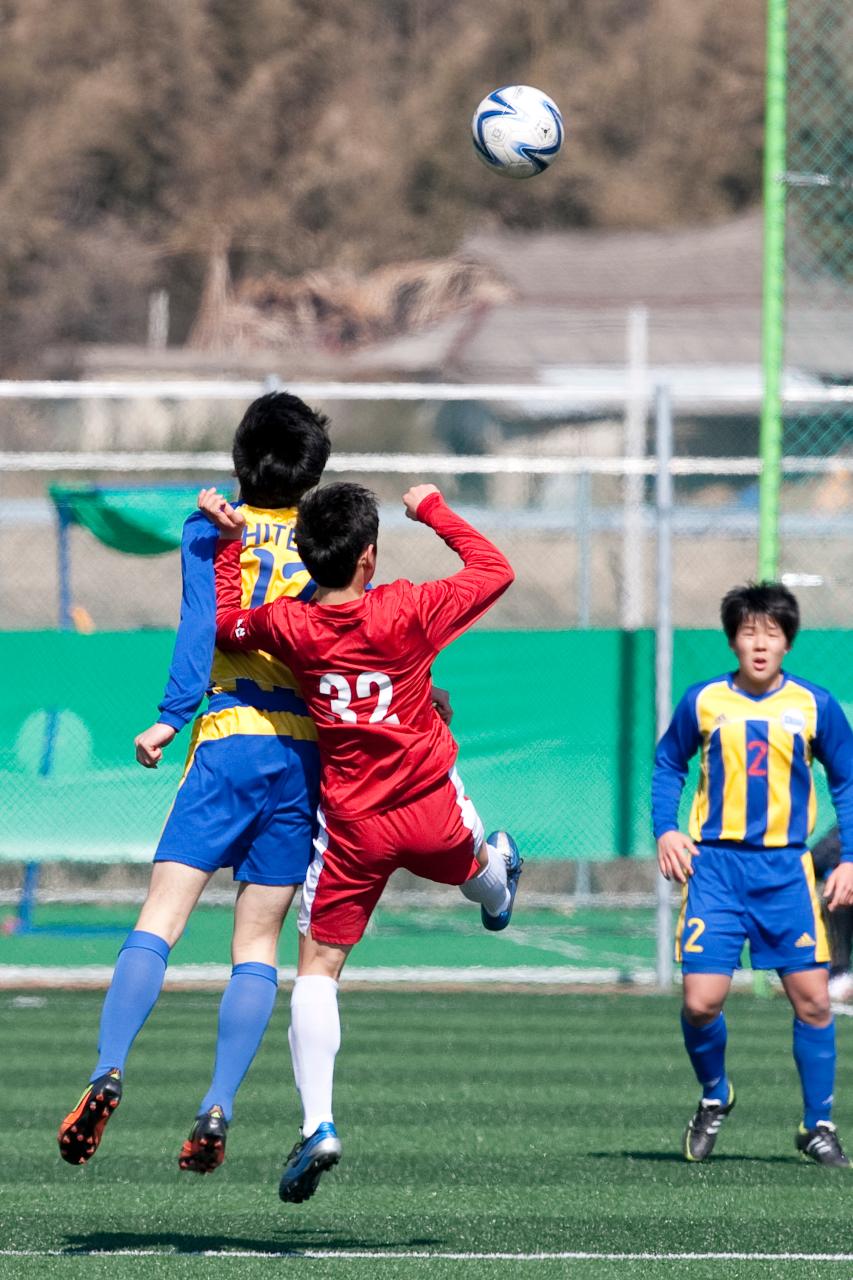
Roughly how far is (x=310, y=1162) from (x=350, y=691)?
119 centimetres

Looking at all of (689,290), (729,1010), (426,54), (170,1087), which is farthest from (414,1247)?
(426,54)

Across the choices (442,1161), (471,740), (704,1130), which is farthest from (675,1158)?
(471,740)

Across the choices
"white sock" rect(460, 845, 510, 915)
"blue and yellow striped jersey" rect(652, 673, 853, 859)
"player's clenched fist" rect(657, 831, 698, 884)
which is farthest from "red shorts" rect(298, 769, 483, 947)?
"blue and yellow striped jersey" rect(652, 673, 853, 859)

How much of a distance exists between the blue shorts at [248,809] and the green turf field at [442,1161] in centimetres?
102

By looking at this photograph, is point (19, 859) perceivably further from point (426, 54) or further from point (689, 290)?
point (426, 54)

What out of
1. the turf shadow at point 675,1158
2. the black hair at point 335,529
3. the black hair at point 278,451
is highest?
the black hair at point 278,451

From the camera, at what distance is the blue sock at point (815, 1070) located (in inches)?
301

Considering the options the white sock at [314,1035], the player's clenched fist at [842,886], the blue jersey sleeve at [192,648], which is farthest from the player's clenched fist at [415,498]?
the player's clenched fist at [842,886]

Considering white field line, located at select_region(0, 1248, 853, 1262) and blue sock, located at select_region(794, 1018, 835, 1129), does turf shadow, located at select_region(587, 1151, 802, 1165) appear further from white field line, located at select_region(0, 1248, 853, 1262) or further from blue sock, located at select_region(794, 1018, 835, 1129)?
white field line, located at select_region(0, 1248, 853, 1262)

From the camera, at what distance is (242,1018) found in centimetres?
622

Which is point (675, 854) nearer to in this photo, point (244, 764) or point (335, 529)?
point (244, 764)

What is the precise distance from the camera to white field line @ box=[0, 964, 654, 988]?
490 inches

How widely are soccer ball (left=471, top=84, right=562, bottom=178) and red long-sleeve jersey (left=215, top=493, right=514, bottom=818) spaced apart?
8.29 ft

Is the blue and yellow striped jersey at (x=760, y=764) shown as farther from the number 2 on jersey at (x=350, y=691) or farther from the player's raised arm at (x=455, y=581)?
the number 2 on jersey at (x=350, y=691)
